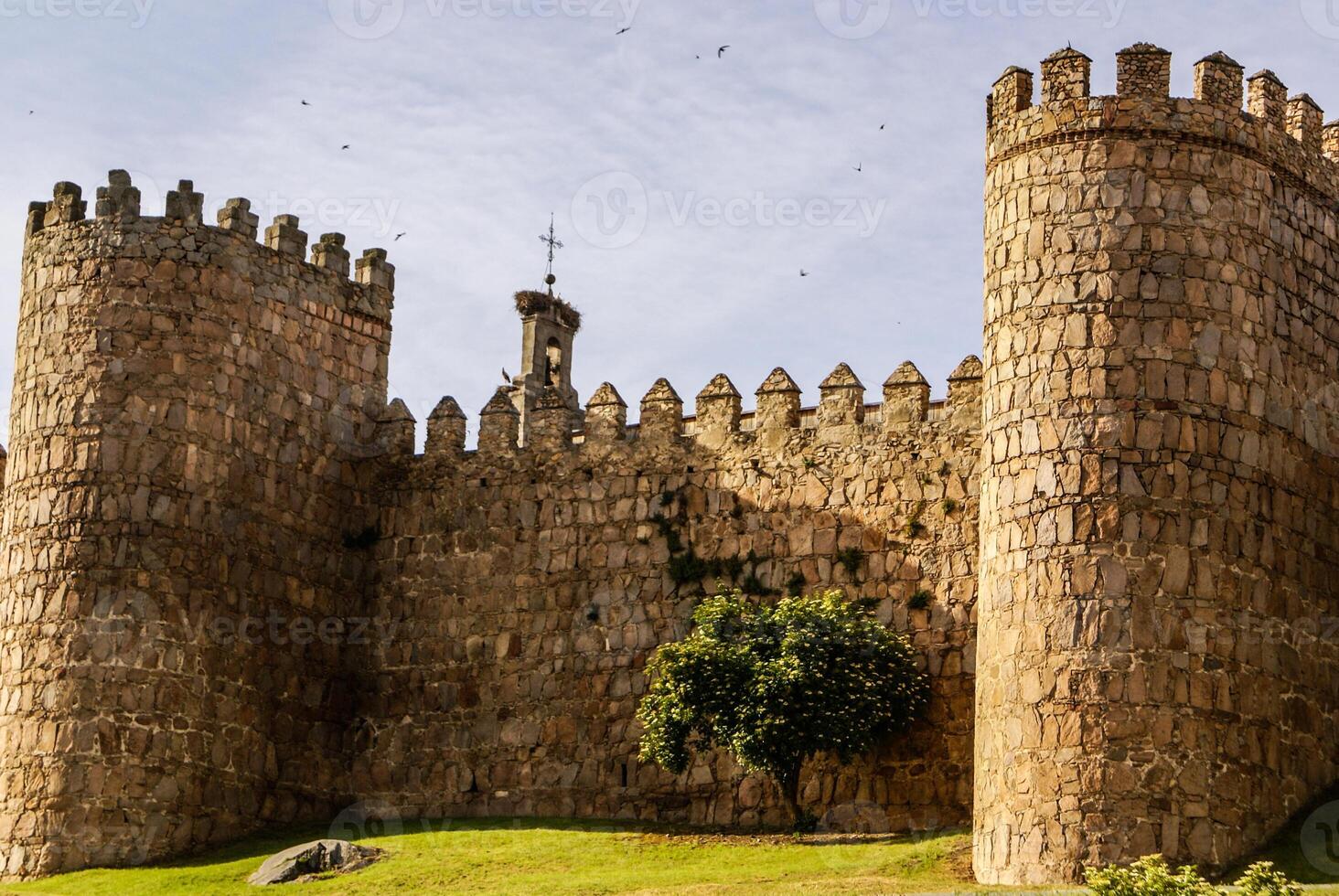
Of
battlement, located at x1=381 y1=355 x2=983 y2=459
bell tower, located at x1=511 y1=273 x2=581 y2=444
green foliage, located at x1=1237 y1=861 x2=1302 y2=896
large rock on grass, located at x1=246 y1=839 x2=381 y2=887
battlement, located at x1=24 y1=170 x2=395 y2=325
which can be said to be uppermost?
bell tower, located at x1=511 y1=273 x2=581 y2=444

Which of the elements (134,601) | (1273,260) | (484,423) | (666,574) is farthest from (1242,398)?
(134,601)

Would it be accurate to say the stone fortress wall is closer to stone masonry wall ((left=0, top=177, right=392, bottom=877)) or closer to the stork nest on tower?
stone masonry wall ((left=0, top=177, right=392, bottom=877))

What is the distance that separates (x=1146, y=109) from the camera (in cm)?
3369

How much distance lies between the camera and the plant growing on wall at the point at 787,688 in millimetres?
35750

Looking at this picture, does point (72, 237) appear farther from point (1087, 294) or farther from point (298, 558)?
point (1087, 294)

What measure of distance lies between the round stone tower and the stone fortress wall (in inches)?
2.0

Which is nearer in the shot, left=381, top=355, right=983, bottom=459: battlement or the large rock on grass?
the large rock on grass

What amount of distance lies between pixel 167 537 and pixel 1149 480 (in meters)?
14.4

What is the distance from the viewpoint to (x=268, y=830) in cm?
3966

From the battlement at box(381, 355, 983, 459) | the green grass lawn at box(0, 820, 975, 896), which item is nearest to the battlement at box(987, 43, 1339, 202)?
the battlement at box(381, 355, 983, 459)

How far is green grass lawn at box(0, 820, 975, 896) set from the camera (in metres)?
32.9

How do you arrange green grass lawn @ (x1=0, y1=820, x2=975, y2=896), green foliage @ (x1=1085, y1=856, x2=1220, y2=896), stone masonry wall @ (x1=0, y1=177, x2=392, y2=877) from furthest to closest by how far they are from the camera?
1. stone masonry wall @ (x1=0, y1=177, x2=392, y2=877)
2. green grass lawn @ (x1=0, y1=820, x2=975, y2=896)
3. green foliage @ (x1=1085, y1=856, x2=1220, y2=896)

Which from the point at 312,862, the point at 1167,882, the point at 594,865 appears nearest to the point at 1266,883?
the point at 1167,882

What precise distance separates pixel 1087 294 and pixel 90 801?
15291 mm
